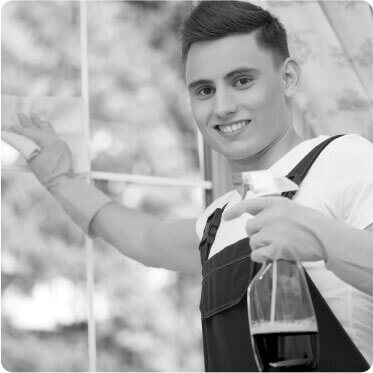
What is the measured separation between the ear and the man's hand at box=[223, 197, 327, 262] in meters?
0.65

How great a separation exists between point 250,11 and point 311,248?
746mm

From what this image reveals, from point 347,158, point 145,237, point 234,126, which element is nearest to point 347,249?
point 347,158

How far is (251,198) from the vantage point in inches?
58.3

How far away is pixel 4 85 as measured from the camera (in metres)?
2.31

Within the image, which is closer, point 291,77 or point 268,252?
point 268,252

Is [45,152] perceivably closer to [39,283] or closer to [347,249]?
[39,283]

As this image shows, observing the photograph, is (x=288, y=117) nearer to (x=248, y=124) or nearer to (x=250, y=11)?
(x=248, y=124)

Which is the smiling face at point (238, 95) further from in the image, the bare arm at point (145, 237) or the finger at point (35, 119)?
the finger at point (35, 119)

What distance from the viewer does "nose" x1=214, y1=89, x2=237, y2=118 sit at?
1934mm

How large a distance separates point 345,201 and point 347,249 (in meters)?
0.30

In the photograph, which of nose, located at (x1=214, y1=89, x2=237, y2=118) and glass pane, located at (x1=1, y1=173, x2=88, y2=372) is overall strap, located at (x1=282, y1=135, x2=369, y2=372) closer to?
nose, located at (x1=214, y1=89, x2=237, y2=118)

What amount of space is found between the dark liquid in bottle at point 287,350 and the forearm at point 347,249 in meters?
0.14

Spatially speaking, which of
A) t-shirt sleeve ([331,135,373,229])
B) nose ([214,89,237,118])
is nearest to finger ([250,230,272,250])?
t-shirt sleeve ([331,135,373,229])

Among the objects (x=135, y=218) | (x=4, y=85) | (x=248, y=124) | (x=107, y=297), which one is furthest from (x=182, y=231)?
(x=4, y=85)
